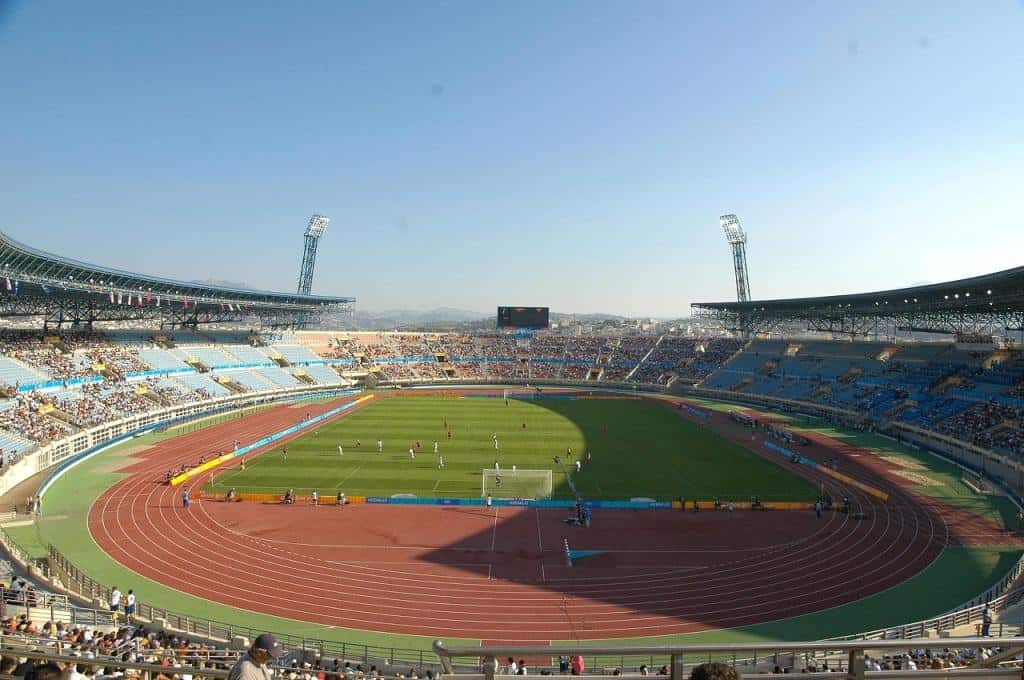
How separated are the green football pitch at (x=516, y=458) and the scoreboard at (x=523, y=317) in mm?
38689

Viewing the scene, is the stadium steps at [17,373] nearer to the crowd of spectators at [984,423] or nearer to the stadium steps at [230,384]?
the stadium steps at [230,384]

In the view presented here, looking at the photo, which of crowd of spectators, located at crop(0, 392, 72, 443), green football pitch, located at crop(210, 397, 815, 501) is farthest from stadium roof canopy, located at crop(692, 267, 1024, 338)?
crowd of spectators, located at crop(0, 392, 72, 443)

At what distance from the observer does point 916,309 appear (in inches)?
2029

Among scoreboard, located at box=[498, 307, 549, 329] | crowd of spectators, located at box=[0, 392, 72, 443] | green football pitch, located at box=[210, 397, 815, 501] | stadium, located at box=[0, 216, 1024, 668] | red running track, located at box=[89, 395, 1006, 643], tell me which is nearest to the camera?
Result: red running track, located at box=[89, 395, 1006, 643]

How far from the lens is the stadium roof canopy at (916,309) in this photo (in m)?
40.5

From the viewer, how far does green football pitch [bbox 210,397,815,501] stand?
104ft

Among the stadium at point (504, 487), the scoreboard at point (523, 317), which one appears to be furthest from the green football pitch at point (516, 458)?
the scoreboard at point (523, 317)

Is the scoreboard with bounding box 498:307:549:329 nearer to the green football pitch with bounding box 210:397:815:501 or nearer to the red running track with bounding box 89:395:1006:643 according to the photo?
the green football pitch with bounding box 210:397:815:501

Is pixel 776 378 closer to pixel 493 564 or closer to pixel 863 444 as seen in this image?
pixel 863 444

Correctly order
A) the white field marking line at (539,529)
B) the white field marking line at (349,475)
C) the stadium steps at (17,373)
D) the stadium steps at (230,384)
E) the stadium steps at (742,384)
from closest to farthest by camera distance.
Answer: the white field marking line at (539,529), the white field marking line at (349,475), the stadium steps at (17,373), the stadium steps at (230,384), the stadium steps at (742,384)

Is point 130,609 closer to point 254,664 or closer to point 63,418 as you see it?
point 254,664

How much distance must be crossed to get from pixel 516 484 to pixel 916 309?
40635 millimetres

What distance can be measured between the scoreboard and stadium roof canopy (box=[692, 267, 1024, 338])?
84.9 feet

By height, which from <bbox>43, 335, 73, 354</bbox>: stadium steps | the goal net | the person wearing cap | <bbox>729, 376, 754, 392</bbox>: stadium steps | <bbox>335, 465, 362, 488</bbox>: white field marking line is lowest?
<bbox>335, 465, 362, 488</bbox>: white field marking line
